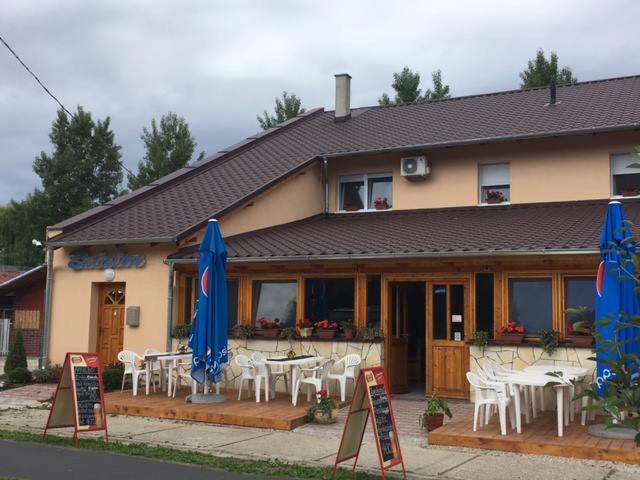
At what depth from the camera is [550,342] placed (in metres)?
11.8

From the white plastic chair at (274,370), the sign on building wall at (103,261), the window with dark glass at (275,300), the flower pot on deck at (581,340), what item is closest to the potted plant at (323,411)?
the white plastic chair at (274,370)

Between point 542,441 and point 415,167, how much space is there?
907 centimetres

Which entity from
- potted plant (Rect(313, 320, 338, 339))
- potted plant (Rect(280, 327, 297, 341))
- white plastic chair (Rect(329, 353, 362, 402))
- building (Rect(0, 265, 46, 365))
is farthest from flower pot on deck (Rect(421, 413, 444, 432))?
building (Rect(0, 265, 46, 365))

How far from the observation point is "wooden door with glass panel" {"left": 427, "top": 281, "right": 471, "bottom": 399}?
13148mm

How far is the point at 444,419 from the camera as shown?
10781 mm

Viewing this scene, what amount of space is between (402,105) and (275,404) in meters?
12.4

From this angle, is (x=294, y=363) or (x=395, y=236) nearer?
(x=294, y=363)

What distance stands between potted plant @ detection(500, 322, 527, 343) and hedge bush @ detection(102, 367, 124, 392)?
764 cm

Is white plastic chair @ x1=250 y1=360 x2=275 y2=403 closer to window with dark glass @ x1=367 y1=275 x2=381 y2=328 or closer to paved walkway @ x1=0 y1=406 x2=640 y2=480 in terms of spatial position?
paved walkway @ x1=0 y1=406 x2=640 y2=480

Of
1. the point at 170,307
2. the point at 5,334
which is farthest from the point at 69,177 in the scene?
the point at 170,307

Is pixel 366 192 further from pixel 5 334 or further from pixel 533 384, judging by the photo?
pixel 5 334

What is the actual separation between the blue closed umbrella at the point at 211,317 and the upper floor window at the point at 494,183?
7.08 m

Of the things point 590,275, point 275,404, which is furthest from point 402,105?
point 275,404

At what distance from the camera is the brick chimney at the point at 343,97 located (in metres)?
21.4
